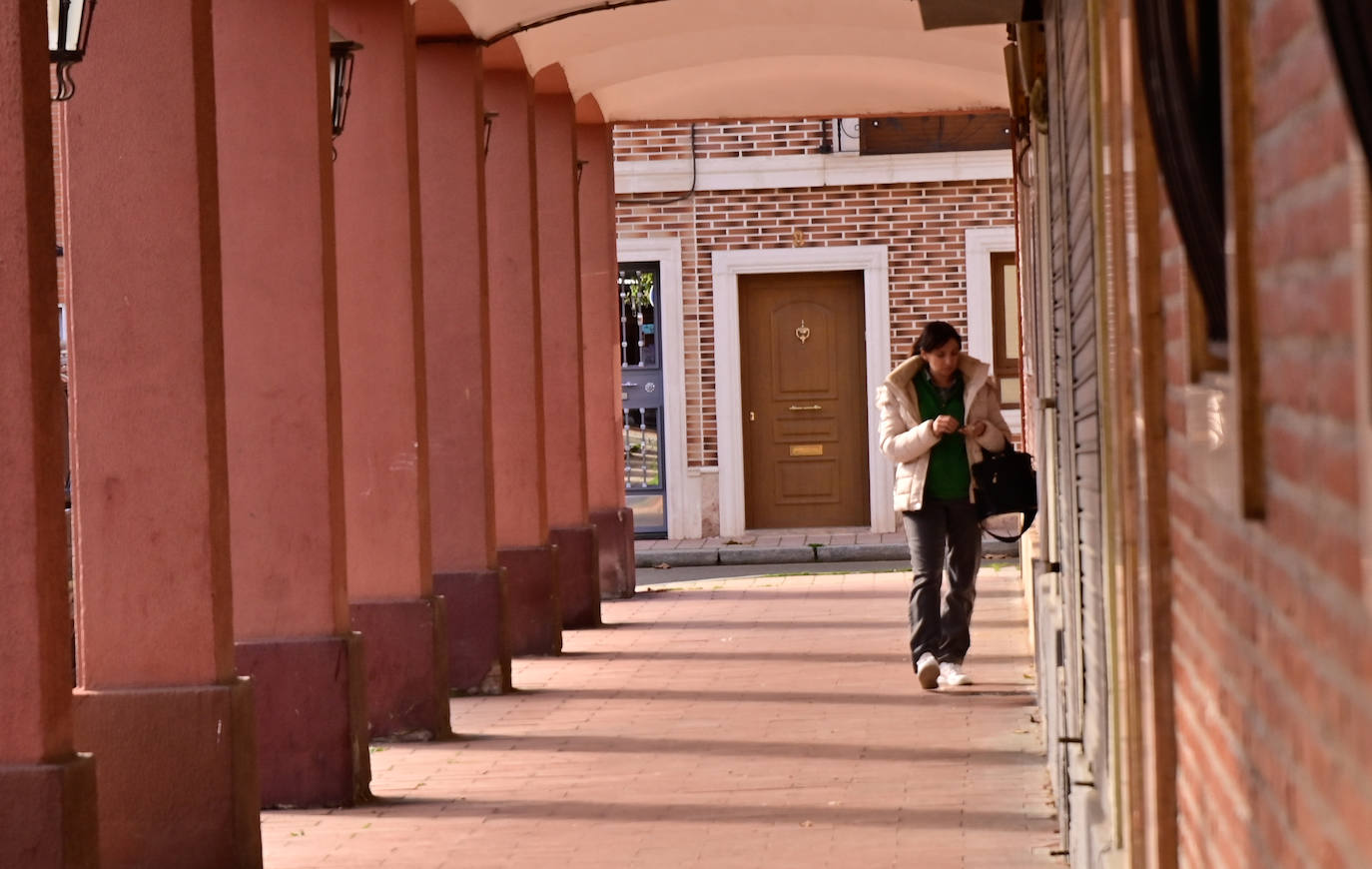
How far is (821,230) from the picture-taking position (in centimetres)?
1989

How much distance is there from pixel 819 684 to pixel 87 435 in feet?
16.1

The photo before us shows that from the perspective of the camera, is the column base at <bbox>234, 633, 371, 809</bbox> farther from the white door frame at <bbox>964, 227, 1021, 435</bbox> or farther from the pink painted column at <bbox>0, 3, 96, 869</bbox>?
the white door frame at <bbox>964, 227, 1021, 435</bbox>

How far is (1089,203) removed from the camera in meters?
4.27

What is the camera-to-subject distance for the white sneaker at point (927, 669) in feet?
31.9

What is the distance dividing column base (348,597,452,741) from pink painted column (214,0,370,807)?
1154mm

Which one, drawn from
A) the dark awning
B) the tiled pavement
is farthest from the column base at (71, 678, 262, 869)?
the dark awning

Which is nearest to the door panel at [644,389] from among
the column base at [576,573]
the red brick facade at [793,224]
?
the red brick facade at [793,224]

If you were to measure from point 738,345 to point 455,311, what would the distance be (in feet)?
31.9

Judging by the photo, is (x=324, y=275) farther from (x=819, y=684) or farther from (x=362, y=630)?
(x=819, y=684)

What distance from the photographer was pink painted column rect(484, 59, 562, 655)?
11.7 meters

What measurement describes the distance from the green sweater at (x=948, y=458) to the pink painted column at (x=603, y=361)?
5.65 m

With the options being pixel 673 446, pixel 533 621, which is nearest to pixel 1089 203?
pixel 533 621

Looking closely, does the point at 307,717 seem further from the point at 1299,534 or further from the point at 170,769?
the point at 1299,534

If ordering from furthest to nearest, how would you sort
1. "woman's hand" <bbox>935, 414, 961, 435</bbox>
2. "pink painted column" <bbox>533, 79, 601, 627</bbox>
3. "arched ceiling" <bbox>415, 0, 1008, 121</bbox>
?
1. "pink painted column" <bbox>533, 79, 601, 627</bbox>
2. "arched ceiling" <bbox>415, 0, 1008, 121</bbox>
3. "woman's hand" <bbox>935, 414, 961, 435</bbox>
